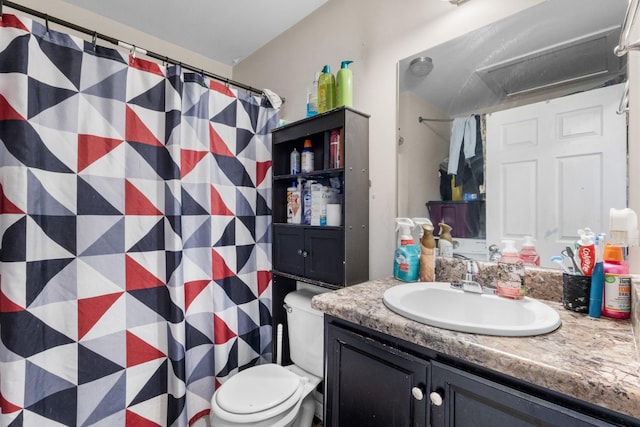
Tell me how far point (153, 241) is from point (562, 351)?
1.52 metres

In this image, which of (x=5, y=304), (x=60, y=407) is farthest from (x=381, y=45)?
(x=60, y=407)

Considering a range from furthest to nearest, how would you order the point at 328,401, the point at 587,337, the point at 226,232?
the point at 226,232 < the point at 328,401 < the point at 587,337

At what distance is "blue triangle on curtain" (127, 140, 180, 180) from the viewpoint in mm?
1335

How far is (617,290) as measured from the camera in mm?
758

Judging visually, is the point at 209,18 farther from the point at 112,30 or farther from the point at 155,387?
the point at 155,387

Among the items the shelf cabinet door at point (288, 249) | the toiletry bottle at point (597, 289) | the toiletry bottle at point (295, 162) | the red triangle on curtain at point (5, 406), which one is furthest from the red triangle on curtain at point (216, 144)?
the toiletry bottle at point (597, 289)

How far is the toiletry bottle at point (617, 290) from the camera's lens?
751 millimetres

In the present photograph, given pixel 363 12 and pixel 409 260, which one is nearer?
pixel 409 260

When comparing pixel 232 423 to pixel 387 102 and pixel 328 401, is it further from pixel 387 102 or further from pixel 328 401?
pixel 387 102

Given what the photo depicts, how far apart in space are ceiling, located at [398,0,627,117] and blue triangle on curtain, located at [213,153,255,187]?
1.01 metres

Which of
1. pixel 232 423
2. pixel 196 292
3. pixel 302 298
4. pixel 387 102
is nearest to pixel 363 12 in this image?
pixel 387 102

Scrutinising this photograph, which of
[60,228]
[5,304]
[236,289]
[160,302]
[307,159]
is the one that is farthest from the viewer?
[236,289]

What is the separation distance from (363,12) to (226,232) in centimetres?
135

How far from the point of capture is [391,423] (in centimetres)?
77
